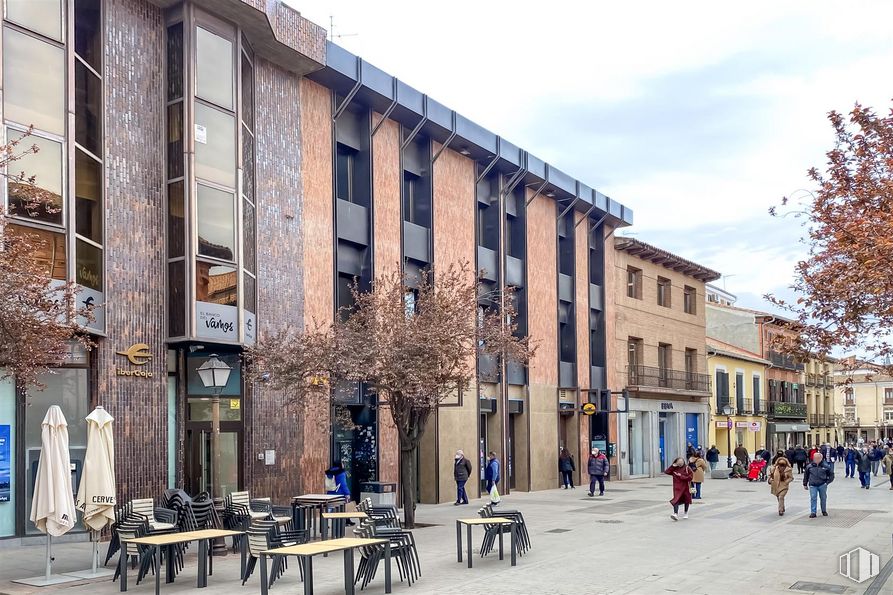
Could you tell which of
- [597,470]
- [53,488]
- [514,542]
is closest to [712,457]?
[597,470]

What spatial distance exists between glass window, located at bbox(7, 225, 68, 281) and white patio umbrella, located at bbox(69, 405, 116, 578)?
12.0 ft

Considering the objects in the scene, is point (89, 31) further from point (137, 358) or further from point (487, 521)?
point (487, 521)

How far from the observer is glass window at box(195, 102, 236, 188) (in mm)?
19969

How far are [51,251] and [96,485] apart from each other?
15.9 feet

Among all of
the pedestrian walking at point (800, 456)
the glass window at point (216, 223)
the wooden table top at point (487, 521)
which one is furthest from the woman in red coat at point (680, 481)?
the pedestrian walking at point (800, 456)

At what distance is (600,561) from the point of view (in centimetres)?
1571

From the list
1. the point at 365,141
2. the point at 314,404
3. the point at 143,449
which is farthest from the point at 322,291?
the point at 143,449

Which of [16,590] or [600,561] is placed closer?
[16,590]

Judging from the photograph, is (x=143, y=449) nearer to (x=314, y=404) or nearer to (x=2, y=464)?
(x=2, y=464)

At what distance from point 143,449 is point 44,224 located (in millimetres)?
4753

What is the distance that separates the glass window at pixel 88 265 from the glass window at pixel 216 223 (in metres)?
2.12

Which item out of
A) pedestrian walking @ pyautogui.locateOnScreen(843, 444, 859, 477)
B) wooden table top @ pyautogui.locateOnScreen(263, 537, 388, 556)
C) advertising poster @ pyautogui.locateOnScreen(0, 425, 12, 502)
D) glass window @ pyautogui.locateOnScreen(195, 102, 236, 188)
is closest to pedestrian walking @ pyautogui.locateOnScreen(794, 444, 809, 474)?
pedestrian walking @ pyautogui.locateOnScreen(843, 444, 859, 477)

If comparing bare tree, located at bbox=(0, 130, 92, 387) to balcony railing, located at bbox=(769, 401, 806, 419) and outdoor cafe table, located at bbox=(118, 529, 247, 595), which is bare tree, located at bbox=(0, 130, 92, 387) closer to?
outdoor cafe table, located at bbox=(118, 529, 247, 595)
